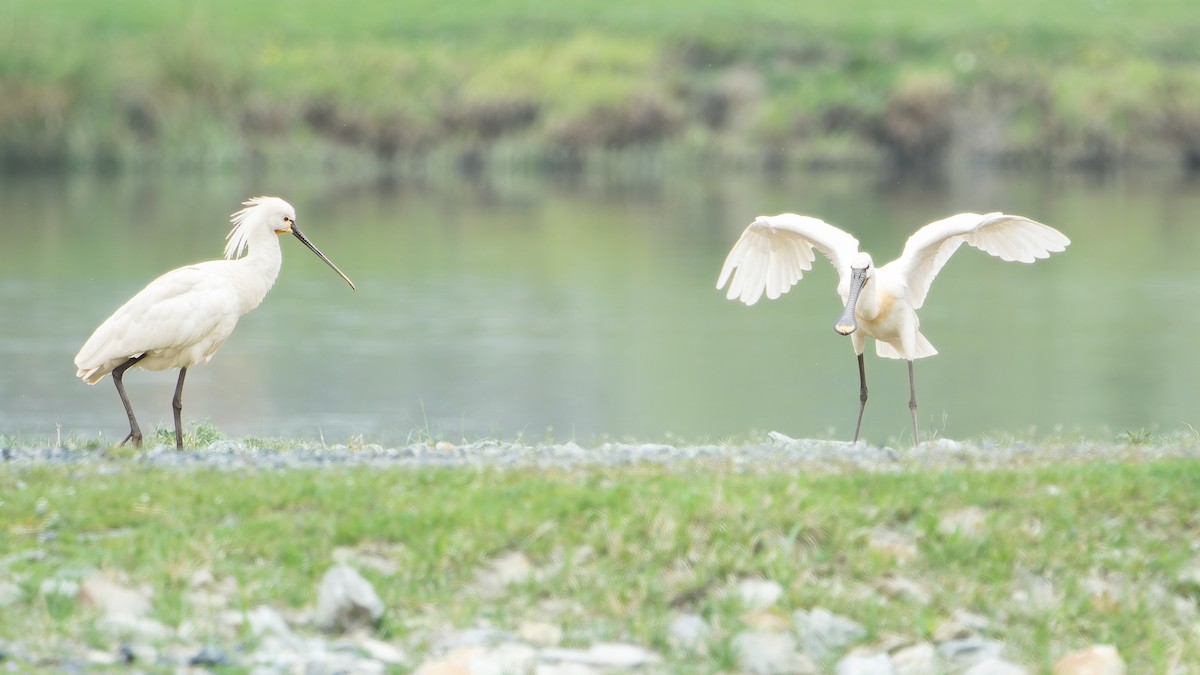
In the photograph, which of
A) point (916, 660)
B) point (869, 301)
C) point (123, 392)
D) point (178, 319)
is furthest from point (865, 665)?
point (123, 392)

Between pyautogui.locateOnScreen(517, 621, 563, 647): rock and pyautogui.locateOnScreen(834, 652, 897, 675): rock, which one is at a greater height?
pyautogui.locateOnScreen(517, 621, 563, 647): rock

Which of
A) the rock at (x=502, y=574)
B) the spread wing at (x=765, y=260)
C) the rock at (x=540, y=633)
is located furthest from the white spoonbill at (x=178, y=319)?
the rock at (x=540, y=633)

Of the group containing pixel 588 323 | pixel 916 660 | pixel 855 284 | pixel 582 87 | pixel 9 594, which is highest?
pixel 582 87

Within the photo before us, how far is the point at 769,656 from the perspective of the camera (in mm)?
7316

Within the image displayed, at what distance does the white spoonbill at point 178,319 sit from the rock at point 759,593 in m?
4.66

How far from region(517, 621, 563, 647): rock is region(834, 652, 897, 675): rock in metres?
1.20

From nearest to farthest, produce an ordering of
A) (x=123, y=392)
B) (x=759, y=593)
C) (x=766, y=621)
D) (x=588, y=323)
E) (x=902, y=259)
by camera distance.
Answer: (x=766, y=621) < (x=759, y=593) < (x=123, y=392) < (x=902, y=259) < (x=588, y=323)

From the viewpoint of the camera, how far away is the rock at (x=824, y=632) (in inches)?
293

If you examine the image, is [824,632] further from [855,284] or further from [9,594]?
[855,284]

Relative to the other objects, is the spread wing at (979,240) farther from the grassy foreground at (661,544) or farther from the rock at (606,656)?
the rock at (606,656)

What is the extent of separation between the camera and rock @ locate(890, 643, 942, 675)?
24.0 feet

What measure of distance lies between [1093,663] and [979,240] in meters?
6.17

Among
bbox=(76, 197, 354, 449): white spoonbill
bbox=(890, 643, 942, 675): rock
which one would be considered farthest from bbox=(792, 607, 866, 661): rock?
bbox=(76, 197, 354, 449): white spoonbill

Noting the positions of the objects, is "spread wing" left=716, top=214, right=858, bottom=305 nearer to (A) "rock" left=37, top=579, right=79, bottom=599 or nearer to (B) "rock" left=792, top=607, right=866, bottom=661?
(B) "rock" left=792, top=607, right=866, bottom=661
